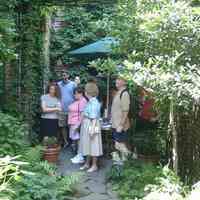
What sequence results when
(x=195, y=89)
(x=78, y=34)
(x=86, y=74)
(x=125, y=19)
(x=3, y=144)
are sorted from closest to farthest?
1. (x=195, y=89)
2. (x=3, y=144)
3. (x=125, y=19)
4. (x=86, y=74)
5. (x=78, y=34)

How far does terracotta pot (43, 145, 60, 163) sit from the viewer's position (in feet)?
29.6

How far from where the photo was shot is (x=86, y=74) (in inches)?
592

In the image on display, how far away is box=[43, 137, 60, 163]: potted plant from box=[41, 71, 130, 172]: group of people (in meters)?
0.43

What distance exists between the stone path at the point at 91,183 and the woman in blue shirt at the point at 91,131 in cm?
23

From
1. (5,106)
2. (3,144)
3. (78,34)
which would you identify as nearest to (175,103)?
(3,144)

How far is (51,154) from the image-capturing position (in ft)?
29.8

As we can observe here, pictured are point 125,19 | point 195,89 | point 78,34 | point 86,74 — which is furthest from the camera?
point 78,34

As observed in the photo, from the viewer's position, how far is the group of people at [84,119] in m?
8.78

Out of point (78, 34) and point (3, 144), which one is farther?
point (78, 34)

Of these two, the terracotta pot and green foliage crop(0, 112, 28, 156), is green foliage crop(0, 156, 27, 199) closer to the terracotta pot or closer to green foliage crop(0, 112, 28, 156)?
green foliage crop(0, 112, 28, 156)

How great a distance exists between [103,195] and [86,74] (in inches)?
311

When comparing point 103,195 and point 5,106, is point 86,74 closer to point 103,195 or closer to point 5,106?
point 5,106

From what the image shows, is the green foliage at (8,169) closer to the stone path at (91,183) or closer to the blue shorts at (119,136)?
the stone path at (91,183)

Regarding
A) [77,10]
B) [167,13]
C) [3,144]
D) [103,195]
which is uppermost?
[77,10]
